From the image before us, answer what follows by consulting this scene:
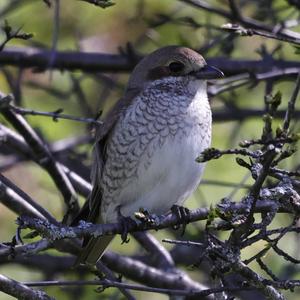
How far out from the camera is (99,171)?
4.87m

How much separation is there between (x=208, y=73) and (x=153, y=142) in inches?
20.5

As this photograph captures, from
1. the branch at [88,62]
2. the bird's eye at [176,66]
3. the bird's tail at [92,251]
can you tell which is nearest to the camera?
the bird's tail at [92,251]

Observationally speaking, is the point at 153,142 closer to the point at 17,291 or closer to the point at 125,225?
the point at 125,225

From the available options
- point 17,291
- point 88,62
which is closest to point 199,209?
point 17,291

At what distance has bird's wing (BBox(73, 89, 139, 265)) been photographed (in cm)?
467

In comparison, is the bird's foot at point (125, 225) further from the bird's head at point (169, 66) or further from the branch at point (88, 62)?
the branch at point (88, 62)

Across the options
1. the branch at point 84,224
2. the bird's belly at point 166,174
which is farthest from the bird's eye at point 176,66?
the branch at point 84,224

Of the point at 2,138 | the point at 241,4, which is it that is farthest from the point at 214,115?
the point at 2,138

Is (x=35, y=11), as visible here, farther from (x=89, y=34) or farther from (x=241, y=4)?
(x=241, y=4)

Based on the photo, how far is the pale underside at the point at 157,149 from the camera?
4527 millimetres

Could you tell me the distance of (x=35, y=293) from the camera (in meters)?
3.39

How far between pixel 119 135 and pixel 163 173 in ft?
1.09

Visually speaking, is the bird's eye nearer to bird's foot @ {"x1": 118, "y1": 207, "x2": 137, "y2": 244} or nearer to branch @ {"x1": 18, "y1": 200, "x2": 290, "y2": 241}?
bird's foot @ {"x1": 118, "y1": 207, "x2": 137, "y2": 244}

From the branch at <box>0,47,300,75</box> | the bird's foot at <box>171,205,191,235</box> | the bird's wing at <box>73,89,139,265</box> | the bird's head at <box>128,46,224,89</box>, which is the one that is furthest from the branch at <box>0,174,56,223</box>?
the branch at <box>0,47,300,75</box>
